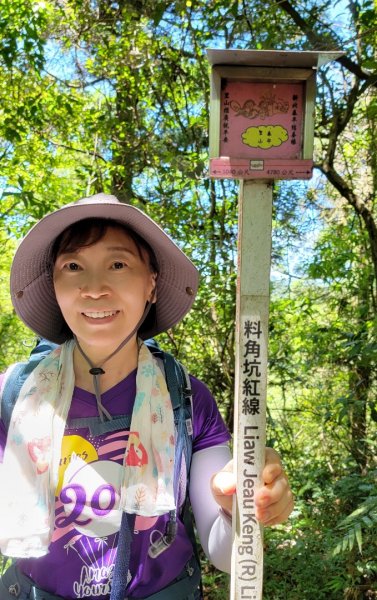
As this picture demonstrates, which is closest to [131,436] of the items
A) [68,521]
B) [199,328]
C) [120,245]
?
[68,521]

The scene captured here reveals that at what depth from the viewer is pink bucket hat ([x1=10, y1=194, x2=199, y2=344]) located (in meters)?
1.36

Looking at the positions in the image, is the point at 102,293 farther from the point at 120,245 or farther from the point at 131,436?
the point at 131,436

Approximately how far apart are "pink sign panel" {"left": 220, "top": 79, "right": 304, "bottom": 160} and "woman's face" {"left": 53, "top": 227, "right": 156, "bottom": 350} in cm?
38

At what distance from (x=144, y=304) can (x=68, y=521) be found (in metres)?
0.56

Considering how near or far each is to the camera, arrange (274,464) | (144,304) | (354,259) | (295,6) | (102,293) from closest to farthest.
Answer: (274,464) < (102,293) < (144,304) < (295,6) < (354,259)

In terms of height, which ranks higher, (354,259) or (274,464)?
(354,259)

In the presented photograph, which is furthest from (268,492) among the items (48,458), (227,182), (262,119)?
(227,182)

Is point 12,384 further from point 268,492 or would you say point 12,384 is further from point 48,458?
point 268,492

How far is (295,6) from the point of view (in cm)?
398

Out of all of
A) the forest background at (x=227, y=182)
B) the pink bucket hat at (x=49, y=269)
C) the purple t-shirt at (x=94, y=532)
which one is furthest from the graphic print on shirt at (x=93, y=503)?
the forest background at (x=227, y=182)

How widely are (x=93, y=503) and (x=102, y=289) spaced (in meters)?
0.51

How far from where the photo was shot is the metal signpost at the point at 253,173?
3.70 feet

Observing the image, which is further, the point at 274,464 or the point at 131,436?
the point at 131,436

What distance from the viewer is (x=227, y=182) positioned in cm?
418
